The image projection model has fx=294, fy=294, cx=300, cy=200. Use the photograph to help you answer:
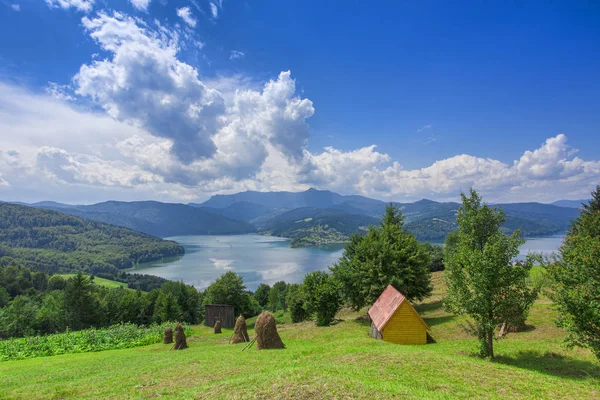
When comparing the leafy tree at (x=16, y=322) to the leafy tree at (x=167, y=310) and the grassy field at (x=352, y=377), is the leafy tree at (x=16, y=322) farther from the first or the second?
the grassy field at (x=352, y=377)

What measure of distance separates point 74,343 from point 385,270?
33.2 metres

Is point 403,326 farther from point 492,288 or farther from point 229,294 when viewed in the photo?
point 229,294

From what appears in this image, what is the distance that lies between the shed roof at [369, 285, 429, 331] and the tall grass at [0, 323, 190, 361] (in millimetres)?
24894

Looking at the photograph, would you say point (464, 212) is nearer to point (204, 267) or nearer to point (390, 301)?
point (390, 301)

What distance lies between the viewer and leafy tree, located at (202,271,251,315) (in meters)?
51.9

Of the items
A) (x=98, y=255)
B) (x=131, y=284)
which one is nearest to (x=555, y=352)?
(x=131, y=284)

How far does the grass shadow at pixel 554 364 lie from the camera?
1289 centimetres

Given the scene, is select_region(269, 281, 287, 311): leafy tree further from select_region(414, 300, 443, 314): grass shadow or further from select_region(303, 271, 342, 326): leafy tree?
select_region(414, 300, 443, 314): grass shadow

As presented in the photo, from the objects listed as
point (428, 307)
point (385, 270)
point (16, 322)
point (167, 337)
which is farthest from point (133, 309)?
point (428, 307)

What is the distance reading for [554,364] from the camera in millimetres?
14117

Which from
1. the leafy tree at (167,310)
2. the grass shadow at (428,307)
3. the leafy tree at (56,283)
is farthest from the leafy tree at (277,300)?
the leafy tree at (56,283)

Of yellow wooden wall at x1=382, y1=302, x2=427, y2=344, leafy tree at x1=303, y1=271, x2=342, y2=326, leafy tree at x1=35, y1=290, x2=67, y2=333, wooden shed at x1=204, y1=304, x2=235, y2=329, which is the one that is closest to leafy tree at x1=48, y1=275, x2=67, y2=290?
leafy tree at x1=35, y1=290, x2=67, y2=333

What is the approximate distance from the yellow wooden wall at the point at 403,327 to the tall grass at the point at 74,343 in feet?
86.0

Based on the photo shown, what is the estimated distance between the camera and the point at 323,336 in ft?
82.6
